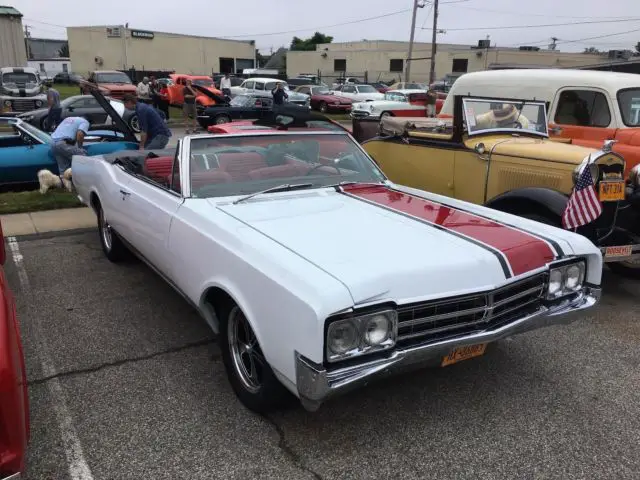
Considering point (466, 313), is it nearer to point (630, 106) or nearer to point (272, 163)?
point (272, 163)

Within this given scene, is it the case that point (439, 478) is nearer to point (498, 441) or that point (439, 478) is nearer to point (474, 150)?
point (498, 441)

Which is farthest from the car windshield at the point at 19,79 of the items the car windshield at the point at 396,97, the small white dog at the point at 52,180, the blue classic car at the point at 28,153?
the small white dog at the point at 52,180

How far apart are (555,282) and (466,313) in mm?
756

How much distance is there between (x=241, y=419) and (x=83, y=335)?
171 centimetres

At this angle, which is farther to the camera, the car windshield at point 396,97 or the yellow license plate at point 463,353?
the car windshield at point 396,97

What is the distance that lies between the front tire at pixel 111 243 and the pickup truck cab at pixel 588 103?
5.18 metres

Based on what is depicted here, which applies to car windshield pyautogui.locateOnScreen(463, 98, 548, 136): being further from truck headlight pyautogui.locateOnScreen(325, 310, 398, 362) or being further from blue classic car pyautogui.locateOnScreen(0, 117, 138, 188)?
blue classic car pyautogui.locateOnScreen(0, 117, 138, 188)

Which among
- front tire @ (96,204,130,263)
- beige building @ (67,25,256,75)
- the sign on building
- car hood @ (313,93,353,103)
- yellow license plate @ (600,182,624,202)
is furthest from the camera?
the sign on building

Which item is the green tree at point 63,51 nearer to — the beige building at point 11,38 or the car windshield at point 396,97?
the beige building at point 11,38

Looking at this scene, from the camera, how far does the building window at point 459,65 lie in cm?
5475

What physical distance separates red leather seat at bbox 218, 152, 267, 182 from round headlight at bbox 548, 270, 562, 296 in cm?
215

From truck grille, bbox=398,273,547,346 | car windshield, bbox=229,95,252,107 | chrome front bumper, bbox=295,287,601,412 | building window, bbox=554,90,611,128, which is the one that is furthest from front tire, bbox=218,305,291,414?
car windshield, bbox=229,95,252,107

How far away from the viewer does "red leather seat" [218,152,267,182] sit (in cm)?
401

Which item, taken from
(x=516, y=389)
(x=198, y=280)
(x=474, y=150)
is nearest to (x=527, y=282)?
(x=516, y=389)
